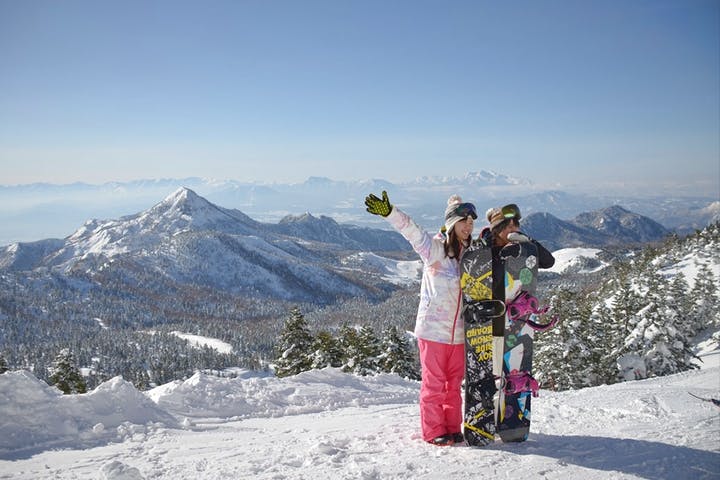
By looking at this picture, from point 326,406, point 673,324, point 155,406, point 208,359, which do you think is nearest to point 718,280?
point 673,324

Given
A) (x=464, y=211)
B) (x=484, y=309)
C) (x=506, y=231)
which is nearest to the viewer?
(x=484, y=309)

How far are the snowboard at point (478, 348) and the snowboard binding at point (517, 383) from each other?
213mm

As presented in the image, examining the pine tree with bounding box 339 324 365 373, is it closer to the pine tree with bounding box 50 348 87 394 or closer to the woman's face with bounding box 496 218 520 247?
the pine tree with bounding box 50 348 87 394

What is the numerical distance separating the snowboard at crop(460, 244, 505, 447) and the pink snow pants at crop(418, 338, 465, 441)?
0.51 ft

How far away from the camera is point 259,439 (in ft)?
21.2

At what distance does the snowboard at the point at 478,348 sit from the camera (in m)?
5.46

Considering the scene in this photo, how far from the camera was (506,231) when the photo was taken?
5797mm

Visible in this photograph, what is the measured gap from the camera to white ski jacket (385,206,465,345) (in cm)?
554

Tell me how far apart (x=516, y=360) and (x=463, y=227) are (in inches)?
80.1

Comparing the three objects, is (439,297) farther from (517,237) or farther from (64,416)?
(64,416)

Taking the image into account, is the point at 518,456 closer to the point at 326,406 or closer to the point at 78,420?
the point at 326,406

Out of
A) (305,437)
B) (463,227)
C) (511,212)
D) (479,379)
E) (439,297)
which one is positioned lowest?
(305,437)

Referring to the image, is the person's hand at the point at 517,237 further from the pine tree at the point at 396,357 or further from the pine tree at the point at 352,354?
the pine tree at the point at 396,357

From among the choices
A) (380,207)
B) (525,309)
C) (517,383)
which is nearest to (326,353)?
(517,383)
